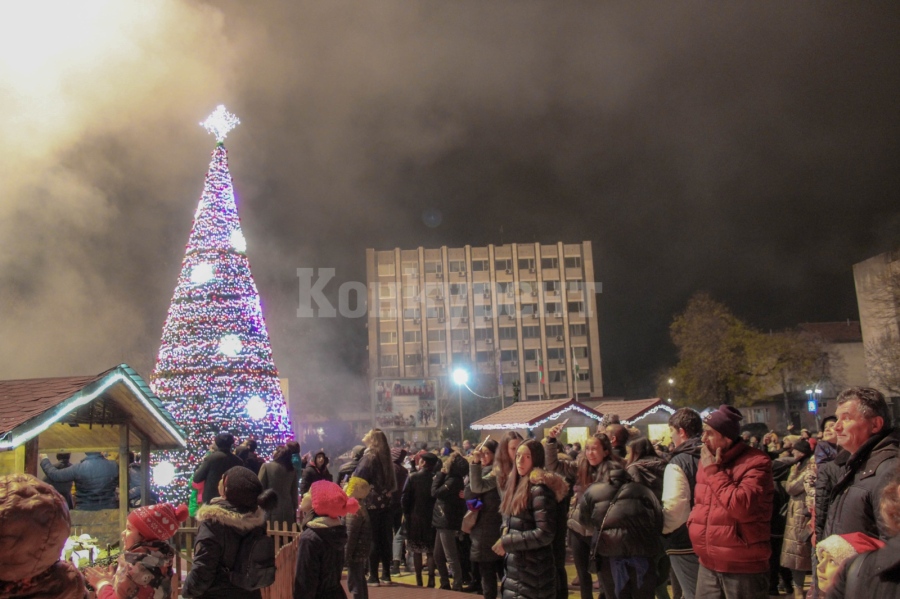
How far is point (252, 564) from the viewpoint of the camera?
4.36 m

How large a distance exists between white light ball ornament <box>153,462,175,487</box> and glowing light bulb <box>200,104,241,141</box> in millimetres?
7309

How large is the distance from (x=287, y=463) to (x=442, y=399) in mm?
63519

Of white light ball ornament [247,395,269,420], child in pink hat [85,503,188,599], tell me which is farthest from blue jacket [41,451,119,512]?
white light ball ornament [247,395,269,420]

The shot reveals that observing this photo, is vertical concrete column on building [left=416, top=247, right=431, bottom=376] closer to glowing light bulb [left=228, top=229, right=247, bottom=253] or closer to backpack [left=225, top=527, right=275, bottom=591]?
glowing light bulb [left=228, top=229, right=247, bottom=253]

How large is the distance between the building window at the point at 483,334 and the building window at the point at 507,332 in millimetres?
1193

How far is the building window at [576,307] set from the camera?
8756 cm

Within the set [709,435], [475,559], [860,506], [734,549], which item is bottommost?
[475,559]

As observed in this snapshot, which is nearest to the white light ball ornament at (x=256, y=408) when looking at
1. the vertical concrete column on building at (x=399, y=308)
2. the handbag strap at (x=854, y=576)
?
the handbag strap at (x=854, y=576)

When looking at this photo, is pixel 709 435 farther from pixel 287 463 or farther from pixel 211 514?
pixel 287 463

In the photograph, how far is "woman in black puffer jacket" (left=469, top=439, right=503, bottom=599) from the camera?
7379mm

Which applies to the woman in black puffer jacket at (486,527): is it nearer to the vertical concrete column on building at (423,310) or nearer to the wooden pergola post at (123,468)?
the wooden pergola post at (123,468)

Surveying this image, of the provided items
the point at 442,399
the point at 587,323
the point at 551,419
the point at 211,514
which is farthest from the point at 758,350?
the point at 211,514

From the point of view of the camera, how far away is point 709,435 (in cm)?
460

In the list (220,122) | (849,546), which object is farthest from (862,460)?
(220,122)
